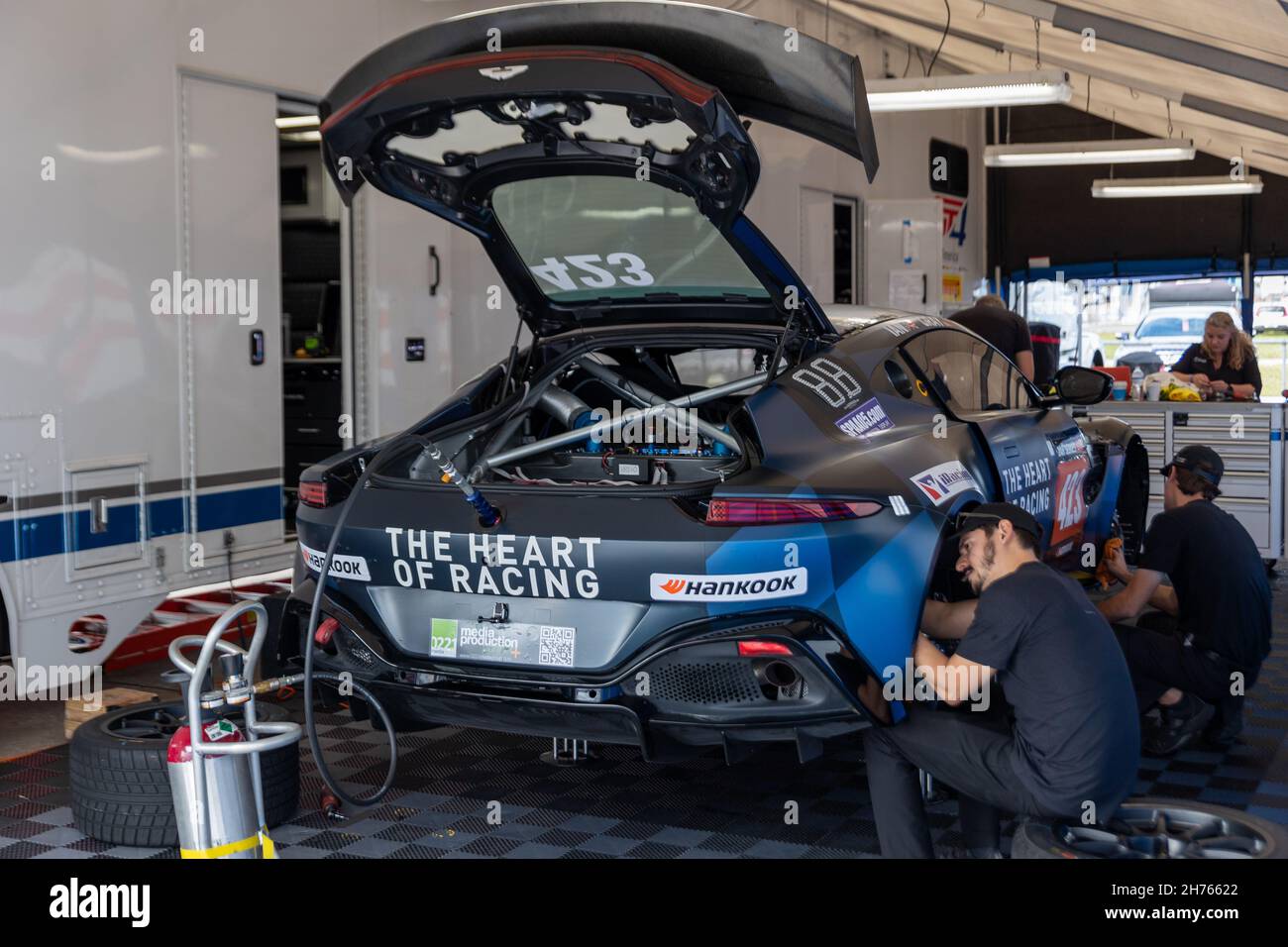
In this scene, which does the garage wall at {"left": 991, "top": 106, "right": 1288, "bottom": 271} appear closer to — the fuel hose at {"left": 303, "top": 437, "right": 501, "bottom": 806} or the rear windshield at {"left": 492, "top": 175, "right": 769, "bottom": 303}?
the rear windshield at {"left": 492, "top": 175, "right": 769, "bottom": 303}

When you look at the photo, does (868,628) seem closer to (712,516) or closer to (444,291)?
(712,516)

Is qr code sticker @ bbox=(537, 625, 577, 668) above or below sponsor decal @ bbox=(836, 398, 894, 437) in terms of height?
below

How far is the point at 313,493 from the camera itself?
13.4ft

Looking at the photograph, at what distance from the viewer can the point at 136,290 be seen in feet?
17.0

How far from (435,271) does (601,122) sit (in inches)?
129

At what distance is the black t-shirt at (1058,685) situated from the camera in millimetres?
3256

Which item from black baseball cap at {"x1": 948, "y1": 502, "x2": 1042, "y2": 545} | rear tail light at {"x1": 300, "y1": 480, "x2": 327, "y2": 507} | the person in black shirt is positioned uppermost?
the person in black shirt

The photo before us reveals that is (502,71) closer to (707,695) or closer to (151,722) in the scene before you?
(707,695)

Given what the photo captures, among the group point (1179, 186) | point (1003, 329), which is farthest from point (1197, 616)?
point (1179, 186)

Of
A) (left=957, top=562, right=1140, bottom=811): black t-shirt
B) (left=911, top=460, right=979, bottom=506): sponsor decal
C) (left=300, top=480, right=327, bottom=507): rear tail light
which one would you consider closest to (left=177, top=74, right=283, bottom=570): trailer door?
(left=300, top=480, right=327, bottom=507): rear tail light

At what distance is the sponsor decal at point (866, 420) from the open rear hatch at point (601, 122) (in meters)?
0.47

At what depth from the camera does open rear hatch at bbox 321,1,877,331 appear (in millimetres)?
3463

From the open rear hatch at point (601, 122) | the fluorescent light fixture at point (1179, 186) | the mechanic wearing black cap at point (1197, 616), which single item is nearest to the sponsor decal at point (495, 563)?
the open rear hatch at point (601, 122)

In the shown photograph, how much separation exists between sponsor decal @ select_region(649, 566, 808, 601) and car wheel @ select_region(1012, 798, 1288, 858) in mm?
789
